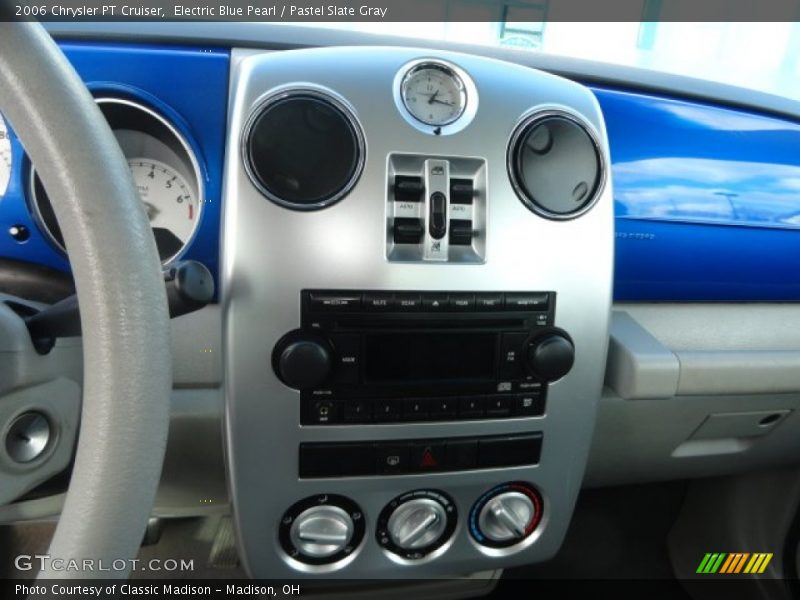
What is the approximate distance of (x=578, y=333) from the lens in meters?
0.66

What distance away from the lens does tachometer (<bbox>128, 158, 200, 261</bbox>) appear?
0.70m

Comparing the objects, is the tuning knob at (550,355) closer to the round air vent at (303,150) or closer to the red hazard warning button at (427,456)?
the red hazard warning button at (427,456)

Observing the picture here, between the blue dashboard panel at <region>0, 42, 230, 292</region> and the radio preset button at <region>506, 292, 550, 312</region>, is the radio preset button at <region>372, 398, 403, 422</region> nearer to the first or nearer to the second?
the radio preset button at <region>506, 292, 550, 312</region>

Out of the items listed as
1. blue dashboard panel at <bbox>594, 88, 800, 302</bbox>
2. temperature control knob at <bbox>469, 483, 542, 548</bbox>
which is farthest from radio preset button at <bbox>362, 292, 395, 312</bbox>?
blue dashboard panel at <bbox>594, 88, 800, 302</bbox>

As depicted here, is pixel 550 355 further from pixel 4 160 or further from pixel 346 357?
pixel 4 160

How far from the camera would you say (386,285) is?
1.92ft

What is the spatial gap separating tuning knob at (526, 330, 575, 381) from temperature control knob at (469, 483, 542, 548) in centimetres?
19

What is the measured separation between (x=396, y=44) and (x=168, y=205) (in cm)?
41

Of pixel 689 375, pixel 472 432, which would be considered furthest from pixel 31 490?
pixel 689 375

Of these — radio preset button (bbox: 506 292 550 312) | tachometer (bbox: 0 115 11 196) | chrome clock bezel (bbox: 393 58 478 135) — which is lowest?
radio preset button (bbox: 506 292 550 312)

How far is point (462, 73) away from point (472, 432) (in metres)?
0.44

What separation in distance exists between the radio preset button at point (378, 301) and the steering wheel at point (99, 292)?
0.26 m

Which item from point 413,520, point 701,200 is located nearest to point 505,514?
point 413,520

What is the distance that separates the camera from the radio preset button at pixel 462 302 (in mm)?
606
